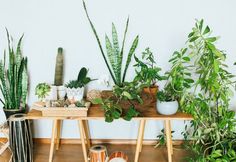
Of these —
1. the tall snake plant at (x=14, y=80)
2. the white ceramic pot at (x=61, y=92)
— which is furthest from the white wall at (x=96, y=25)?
the white ceramic pot at (x=61, y=92)

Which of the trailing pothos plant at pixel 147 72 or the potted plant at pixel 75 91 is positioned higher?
the trailing pothos plant at pixel 147 72

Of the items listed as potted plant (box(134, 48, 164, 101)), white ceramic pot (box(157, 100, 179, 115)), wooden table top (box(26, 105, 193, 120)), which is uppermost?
potted plant (box(134, 48, 164, 101))

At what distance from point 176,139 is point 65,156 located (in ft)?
3.49

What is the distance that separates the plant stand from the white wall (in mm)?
514

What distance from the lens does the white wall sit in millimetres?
2457

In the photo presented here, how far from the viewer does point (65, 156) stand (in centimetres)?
257

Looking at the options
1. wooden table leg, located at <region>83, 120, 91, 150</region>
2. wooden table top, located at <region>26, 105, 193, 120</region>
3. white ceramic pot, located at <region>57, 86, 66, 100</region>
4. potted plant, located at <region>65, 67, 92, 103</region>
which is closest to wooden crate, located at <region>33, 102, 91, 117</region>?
wooden table top, located at <region>26, 105, 193, 120</region>

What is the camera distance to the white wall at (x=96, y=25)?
8.06ft

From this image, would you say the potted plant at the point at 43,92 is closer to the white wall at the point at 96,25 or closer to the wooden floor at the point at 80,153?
the white wall at the point at 96,25

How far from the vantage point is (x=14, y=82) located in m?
2.51

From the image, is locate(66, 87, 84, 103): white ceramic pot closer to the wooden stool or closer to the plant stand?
the plant stand

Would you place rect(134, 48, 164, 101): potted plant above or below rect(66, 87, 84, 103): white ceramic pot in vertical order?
above

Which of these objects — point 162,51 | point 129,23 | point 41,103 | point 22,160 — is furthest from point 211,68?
point 22,160

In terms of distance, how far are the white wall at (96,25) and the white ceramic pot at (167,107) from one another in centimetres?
51
